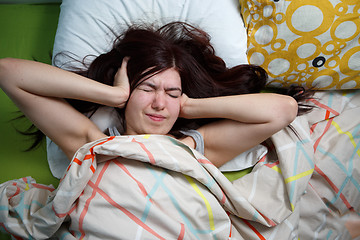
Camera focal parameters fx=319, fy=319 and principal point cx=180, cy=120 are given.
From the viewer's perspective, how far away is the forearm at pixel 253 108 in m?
1.06

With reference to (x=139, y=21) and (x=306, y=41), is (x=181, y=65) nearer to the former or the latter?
(x=139, y=21)

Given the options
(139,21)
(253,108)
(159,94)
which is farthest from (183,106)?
(139,21)

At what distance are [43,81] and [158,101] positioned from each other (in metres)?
0.35

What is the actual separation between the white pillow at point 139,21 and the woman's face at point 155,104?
329 millimetres

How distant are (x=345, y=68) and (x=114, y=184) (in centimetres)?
94

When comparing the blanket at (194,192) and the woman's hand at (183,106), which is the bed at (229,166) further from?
the woman's hand at (183,106)

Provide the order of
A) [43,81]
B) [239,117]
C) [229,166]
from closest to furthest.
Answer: [43,81] < [239,117] < [229,166]

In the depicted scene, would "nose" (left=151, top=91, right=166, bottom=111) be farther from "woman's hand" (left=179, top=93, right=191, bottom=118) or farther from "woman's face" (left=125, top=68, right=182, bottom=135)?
"woman's hand" (left=179, top=93, right=191, bottom=118)

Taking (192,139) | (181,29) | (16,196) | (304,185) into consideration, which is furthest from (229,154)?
(16,196)

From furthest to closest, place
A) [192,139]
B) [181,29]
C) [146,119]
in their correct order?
[181,29]
[192,139]
[146,119]

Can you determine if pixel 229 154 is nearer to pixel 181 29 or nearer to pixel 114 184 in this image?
pixel 114 184

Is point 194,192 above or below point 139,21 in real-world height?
below

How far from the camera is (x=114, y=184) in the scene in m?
0.93

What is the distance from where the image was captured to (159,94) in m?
1.02
